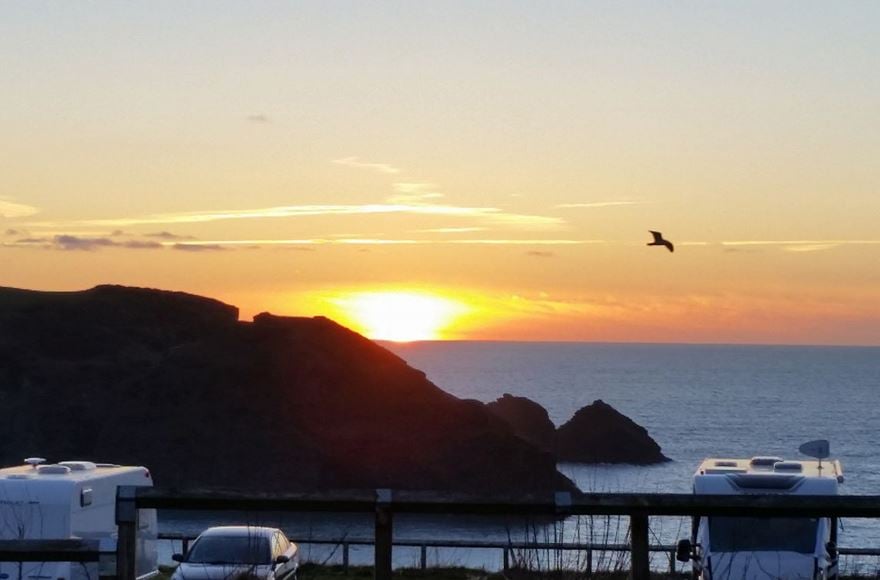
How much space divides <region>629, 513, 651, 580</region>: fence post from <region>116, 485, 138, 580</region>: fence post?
2.60 metres

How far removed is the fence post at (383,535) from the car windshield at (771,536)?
11399 mm

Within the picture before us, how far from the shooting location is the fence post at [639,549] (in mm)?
6676

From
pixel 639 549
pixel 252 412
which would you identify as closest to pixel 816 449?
pixel 639 549

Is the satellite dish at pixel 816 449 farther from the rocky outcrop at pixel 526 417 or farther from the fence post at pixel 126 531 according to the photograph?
the rocky outcrop at pixel 526 417

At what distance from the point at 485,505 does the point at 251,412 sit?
103344 millimetres

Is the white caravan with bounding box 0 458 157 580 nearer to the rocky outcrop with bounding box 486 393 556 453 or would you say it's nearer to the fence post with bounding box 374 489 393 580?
the fence post with bounding box 374 489 393 580

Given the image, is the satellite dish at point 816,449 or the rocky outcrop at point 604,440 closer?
the satellite dish at point 816,449

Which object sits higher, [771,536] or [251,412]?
[771,536]

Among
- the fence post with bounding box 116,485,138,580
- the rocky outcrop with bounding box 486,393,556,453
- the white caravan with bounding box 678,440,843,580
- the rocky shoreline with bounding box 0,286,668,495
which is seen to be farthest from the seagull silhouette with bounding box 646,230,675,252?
the rocky outcrop with bounding box 486,393,556,453

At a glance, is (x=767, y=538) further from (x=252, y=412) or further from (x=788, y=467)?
(x=252, y=412)

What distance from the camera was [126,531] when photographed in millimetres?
6770

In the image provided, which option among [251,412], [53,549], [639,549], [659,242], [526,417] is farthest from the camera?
[526,417]

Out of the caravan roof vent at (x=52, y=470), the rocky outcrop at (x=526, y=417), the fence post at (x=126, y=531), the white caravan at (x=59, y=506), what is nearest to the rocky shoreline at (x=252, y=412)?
the rocky outcrop at (x=526, y=417)

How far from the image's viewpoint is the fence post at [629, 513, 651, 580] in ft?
21.9
